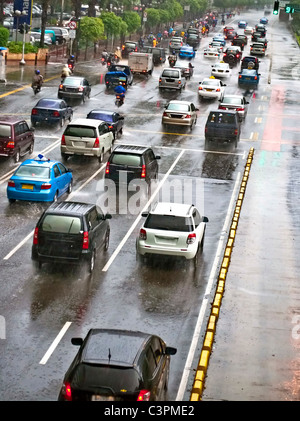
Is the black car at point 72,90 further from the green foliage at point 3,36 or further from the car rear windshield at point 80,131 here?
the car rear windshield at point 80,131

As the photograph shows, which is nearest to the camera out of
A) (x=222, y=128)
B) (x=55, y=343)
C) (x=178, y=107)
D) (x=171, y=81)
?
(x=55, y=343)

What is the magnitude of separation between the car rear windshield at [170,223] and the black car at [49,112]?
22069mm

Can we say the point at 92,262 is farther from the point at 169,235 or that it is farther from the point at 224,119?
the point at 224,119

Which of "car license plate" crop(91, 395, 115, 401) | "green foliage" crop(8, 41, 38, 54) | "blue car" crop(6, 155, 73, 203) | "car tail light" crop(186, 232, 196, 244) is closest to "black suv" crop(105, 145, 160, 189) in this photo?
"blue car" crop(6, 155, 73, 203)

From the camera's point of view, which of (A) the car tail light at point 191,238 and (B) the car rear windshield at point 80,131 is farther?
(B) the car rear windshield at point 80,131

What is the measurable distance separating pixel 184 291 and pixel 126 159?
1082 centimetres

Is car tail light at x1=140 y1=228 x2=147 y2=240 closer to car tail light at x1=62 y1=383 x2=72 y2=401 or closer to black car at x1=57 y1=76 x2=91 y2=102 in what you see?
car tail light at x1=62 y1=383 x2=72 y2=401

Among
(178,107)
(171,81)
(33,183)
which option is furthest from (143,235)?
(171,81)

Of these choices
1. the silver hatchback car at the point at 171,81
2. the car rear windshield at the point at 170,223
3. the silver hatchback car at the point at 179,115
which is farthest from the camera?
the silver hatchback car at the point at 171,81

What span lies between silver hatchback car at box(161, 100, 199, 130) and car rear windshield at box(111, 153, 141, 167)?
1555cm

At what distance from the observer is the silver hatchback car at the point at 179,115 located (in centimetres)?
4694

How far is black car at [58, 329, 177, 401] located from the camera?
41.1 feet

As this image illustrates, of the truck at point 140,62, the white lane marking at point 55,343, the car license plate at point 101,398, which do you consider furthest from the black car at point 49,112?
the car license plate at point 101,398

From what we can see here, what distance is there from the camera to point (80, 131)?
3631 centimetres
